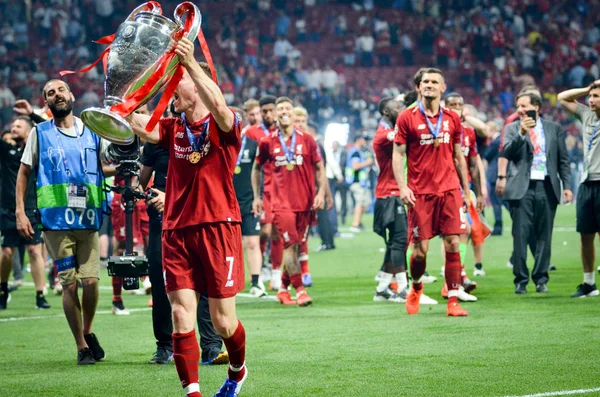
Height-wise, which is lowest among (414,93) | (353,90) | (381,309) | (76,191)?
(381,309)

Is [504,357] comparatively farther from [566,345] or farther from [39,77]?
[39,77]

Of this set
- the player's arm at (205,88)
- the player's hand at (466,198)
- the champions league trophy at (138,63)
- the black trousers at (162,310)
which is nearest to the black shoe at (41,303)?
the black trousers at (162,310)

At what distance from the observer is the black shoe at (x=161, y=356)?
27.6 feet

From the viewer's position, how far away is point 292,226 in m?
12.4

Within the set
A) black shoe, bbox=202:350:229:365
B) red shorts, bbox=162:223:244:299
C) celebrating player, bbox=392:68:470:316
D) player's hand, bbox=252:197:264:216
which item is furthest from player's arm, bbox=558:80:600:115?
red shorts, bbox=162:223:244:299

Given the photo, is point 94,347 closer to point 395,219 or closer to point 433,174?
point 433,174

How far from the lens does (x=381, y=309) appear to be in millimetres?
11570

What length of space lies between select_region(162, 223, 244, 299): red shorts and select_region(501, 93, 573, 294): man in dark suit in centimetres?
663

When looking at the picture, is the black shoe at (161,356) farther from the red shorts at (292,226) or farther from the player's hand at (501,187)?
the player's hand at (501,187)

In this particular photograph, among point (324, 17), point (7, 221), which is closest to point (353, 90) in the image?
point (324, 17)

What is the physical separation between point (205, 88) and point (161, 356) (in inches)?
118

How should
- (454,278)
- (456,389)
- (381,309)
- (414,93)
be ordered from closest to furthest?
(456,389)
(454,278)
(381,309)
(414,93)

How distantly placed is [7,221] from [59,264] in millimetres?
5397

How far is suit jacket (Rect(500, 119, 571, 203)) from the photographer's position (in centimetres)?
1252
